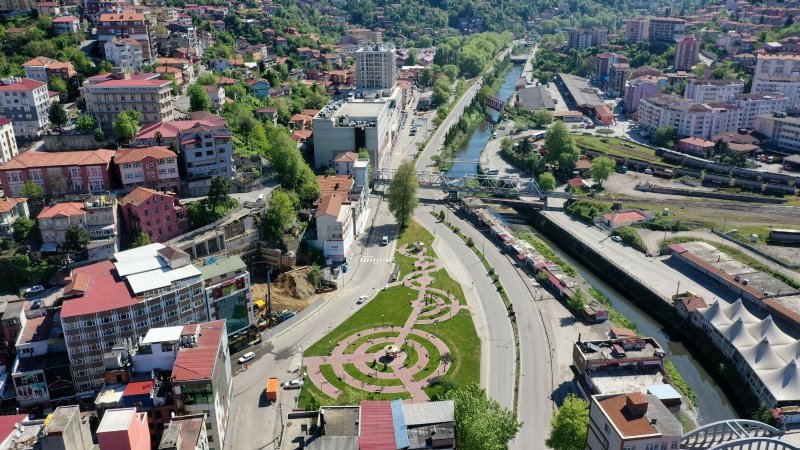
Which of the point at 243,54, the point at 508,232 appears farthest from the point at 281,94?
the point at 508,232

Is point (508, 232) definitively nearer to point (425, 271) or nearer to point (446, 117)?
point (425, 271)

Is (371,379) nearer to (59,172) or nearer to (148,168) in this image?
(148,168)

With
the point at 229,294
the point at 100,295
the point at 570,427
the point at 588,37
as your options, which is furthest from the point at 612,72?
the point at 100,295

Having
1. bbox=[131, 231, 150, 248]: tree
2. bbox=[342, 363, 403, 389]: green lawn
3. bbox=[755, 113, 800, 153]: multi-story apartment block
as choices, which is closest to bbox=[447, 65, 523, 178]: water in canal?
bbox=[755, 113, 800, 153]: multi-story apartment block

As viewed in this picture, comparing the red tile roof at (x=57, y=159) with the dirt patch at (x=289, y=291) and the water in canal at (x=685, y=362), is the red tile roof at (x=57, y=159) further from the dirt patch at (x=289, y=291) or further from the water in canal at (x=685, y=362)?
the water in canal at (x=685, y=362)

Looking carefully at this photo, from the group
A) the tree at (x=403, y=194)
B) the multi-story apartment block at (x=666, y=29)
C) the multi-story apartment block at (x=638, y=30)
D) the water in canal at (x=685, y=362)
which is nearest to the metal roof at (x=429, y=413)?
the water in canal at (x=685, y=362)

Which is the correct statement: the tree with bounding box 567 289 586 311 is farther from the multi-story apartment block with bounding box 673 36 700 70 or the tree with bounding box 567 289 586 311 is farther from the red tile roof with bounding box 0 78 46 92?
the multi-story apartment block with bounding box 673 36 700 70
